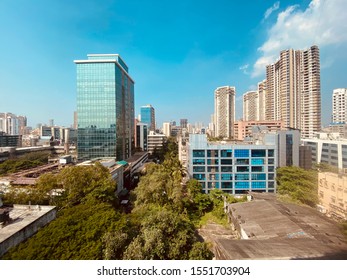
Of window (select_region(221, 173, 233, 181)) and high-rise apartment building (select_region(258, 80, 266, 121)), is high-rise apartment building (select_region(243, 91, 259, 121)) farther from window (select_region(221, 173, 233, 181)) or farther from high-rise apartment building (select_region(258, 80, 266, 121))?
window (select_region(221, 173, 233, 181))

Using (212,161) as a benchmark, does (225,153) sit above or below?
above

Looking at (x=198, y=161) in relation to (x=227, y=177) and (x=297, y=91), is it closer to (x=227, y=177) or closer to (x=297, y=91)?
(x=227, y=177)

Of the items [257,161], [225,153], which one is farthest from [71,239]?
[257,161]

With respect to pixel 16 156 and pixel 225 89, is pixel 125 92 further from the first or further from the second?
pixel 225 89

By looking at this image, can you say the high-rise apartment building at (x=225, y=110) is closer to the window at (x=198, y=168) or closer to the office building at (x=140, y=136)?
the office building at (x=140, y=136)

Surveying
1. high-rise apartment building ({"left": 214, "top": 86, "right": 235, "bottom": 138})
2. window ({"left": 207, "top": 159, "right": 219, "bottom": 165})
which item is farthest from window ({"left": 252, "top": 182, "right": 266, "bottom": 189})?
high-rise apartment building ({"left": 214, "top": 86, "right": 235, "bottom": 138})

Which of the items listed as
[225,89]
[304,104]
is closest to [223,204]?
[304,104]
